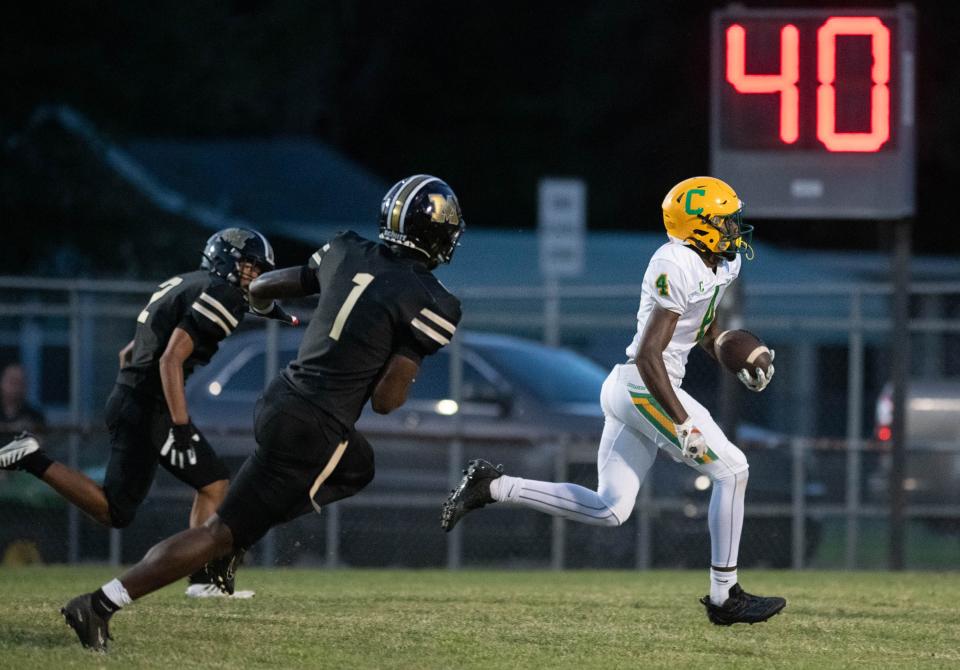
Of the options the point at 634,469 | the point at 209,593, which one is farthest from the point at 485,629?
the point at 209,593

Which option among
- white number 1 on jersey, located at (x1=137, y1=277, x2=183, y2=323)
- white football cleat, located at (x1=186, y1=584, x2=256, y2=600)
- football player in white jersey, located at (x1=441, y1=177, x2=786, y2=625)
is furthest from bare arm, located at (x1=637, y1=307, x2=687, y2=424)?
white number 1 on jersey, located at (x1=137, y1=277, x2=183, y2=323)

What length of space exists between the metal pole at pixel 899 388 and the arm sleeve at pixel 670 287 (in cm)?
499

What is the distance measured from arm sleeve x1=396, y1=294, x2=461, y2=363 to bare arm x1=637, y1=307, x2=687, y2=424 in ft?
4.04

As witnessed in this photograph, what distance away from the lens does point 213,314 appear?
8867 mm

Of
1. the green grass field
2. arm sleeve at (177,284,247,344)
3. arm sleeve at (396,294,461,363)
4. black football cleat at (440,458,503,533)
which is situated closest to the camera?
arm sleeve at (396,294,461,363)

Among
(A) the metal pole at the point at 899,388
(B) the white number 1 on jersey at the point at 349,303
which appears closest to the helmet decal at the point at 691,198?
(B) the white number 1 on jersey at the point at 349,303

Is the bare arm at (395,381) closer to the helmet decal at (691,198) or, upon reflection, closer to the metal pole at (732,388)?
the helmet decal at (691,198)

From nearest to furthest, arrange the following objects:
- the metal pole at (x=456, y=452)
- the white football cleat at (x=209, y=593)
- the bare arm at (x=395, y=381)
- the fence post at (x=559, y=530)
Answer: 1. the bare arm at (x=395, y=381)
2. the white football cleat at (x=209, y=593)
3. the fence post at (x=559, y=530)
4. the metal pole at (x=456, y=452)

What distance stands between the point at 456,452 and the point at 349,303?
6.20m

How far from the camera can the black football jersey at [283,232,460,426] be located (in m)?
6.90

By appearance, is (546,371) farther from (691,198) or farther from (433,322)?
(433,322)

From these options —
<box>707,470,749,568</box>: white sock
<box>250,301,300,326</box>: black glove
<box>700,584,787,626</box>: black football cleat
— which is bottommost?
<box>700,584,787,626</box>: black football cleat

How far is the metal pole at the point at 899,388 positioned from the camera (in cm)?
1252

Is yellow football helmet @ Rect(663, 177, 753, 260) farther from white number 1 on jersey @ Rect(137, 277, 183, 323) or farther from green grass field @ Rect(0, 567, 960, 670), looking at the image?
white number 1 on jersey @ Rect(137, 277, 183, 323)
